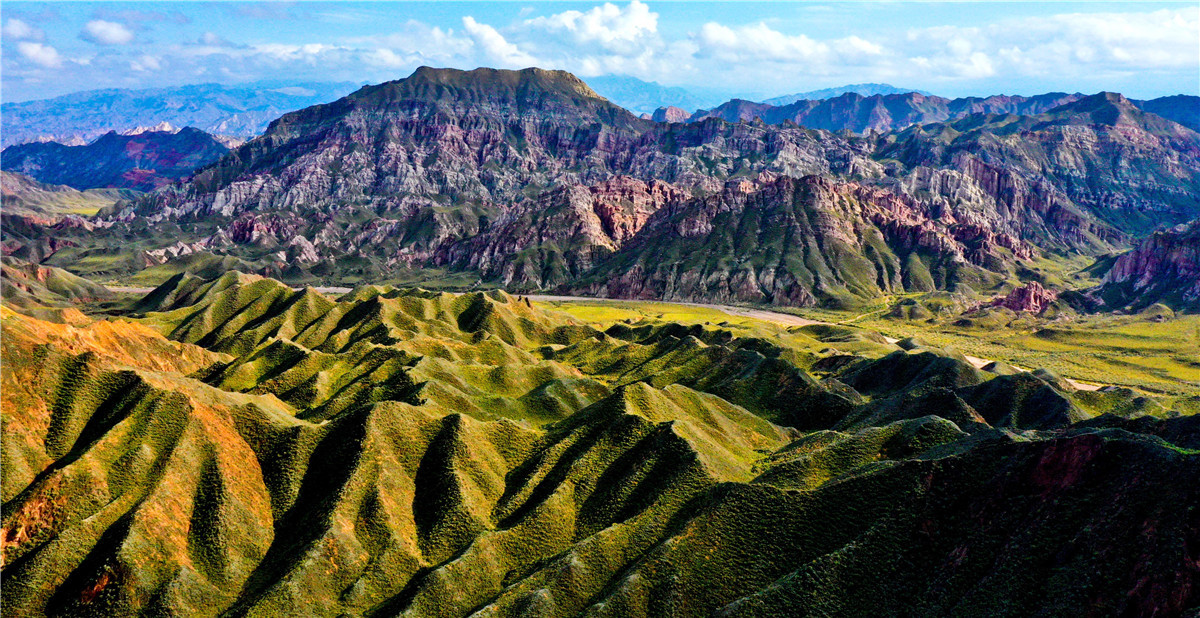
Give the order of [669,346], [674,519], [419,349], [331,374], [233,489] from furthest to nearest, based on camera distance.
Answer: [669,346] → [419,349] → [331,374] → [233,489] → [674,519]

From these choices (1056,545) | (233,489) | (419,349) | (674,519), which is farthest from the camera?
(419,349)

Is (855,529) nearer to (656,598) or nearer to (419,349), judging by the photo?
(656,598)

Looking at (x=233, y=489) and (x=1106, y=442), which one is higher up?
(x=1106, y=442)

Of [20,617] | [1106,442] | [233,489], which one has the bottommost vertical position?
[20,617]

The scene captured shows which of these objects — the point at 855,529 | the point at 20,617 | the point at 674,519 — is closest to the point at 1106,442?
the point at 855,529

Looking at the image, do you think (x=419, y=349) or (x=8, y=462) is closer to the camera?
(x=8, y=462)

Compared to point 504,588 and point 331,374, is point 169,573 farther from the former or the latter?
point 331,374
